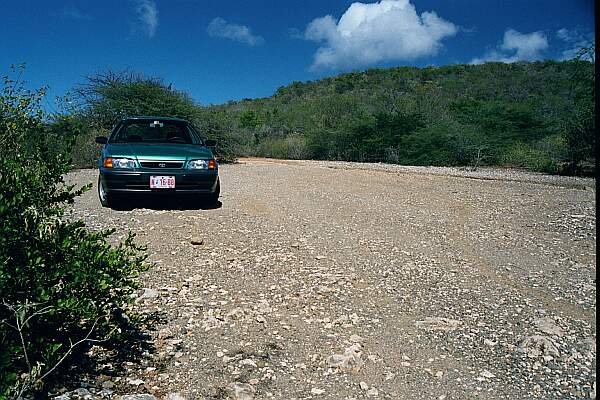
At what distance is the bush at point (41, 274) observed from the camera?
246 cm

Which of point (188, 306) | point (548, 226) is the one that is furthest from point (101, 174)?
point (548, 226)

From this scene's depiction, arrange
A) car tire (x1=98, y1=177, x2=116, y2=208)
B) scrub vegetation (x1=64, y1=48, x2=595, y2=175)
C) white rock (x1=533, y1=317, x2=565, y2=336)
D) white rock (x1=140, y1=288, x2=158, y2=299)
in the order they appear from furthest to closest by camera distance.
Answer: scrub vegetation (x1=64, y1=48, x2=595, y2=175) < car tire (x1=98, y1=177, x2=116, y2=208) < white rock (x1=140, y1=288, x2=158, y2=299) < white rock (x1=533, y1=317, x2=565, y2=336)

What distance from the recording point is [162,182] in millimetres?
7105

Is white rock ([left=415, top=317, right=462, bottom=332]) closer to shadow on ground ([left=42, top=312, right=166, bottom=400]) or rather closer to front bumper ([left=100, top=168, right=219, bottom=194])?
shadow on ground ([left=42, top=312, right=166, bottom=400])

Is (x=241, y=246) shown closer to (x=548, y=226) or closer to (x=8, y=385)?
(x=8, y=385)

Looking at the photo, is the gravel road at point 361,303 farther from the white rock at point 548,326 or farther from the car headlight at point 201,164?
the car headlight at point 201,164

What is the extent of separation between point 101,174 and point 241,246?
2.80m

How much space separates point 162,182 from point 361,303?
3.93 meters

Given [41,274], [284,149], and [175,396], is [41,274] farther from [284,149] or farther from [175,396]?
[284,149]

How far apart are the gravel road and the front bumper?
1.10 feet

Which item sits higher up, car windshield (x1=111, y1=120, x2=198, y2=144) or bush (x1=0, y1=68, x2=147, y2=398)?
car windshield (x1=111, y1=120, x2=198, y2=144)

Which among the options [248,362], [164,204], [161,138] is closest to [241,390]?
[248,362]

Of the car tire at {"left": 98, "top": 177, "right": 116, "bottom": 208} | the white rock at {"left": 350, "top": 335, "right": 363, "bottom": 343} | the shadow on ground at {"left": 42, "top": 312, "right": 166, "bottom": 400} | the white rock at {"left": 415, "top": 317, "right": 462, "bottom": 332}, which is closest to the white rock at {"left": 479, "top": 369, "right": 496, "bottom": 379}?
the white rock at {"left": 415, "top": 317, "right": 462, "bottom": 332}

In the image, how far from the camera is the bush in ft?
8.07
